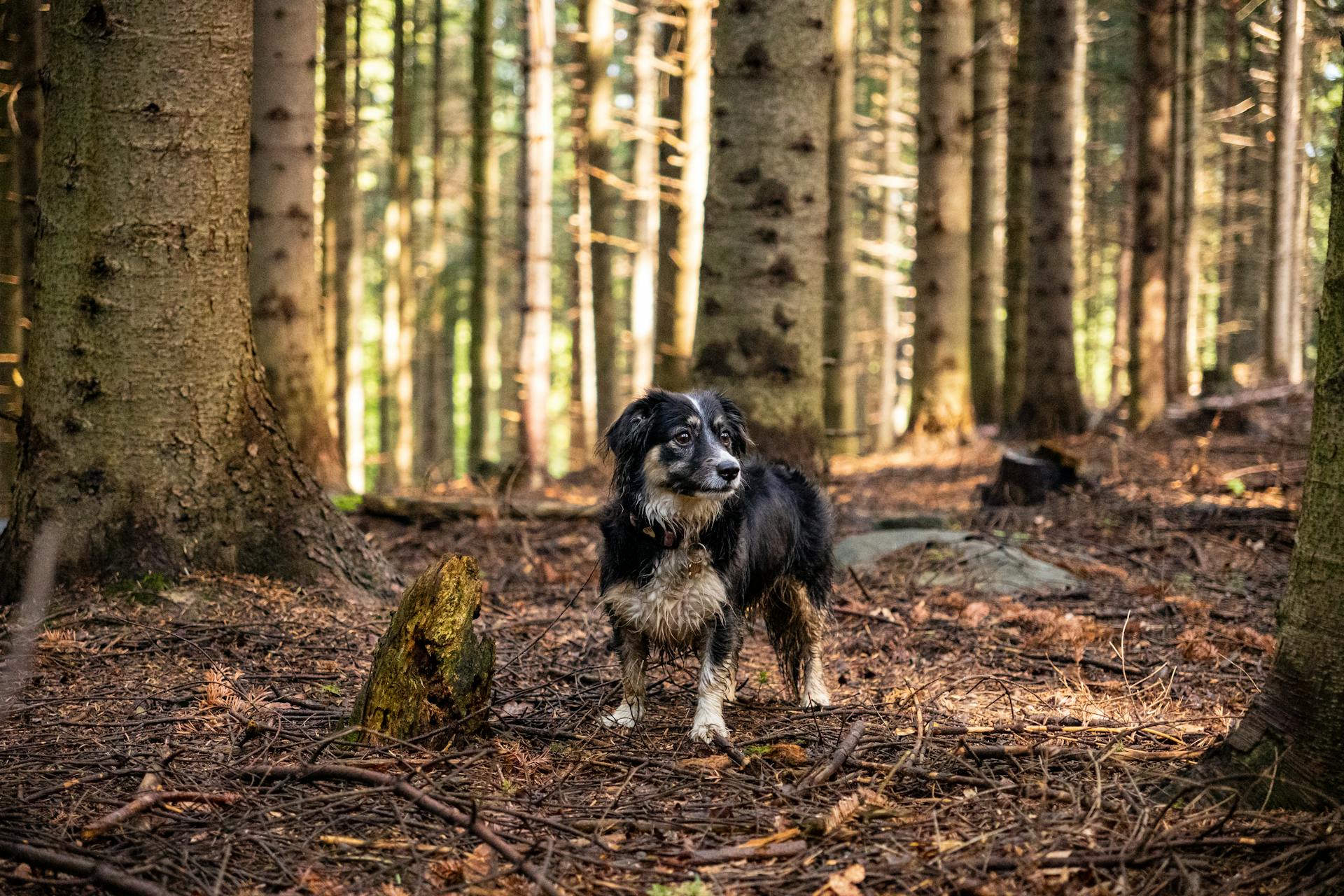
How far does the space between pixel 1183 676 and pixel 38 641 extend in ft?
18.4

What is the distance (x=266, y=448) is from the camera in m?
6.31

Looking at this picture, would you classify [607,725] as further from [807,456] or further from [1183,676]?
[807,456]

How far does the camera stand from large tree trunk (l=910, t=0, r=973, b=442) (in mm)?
14641

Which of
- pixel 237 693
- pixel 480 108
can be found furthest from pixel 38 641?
pixel 480 108

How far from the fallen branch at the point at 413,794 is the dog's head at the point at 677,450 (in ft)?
5.86

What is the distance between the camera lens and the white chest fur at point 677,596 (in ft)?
16.5

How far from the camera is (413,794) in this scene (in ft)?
11.8

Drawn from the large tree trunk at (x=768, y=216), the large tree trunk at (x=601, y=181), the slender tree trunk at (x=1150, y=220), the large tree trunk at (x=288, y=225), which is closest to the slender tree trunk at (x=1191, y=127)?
the slender tree trunk at (x=1150, y=220)

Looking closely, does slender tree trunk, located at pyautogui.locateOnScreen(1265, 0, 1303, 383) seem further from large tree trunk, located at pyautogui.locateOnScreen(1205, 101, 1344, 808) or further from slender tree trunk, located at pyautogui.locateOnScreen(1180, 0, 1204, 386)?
large tree trunk, located at pyautogui.locateOnScreen(1205, 101, 1344, 808)

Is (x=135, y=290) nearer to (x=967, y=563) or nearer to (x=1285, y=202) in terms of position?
(x=967, y=563)

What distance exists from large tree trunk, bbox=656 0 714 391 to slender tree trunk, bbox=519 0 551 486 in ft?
7.29

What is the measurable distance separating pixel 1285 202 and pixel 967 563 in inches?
545

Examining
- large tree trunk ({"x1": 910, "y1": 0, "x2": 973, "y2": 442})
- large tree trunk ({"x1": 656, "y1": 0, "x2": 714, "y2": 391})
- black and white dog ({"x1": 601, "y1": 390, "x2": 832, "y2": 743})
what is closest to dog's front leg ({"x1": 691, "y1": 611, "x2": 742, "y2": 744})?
black and white dog ({"x1": 601, "y1": 390, "x2": 832, "y2": 743})

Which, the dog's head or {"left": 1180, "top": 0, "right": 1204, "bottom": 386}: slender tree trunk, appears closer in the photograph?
the dog's head
